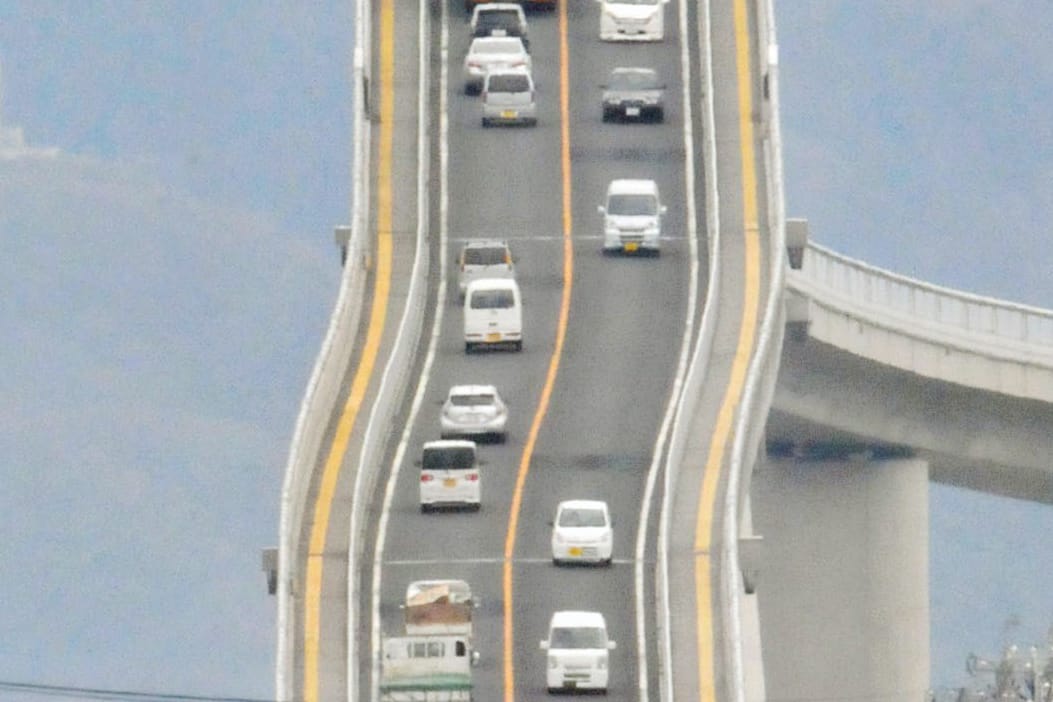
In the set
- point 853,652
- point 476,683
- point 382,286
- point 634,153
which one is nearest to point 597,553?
point 476,683

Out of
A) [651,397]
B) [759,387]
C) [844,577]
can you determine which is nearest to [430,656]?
[759,387]

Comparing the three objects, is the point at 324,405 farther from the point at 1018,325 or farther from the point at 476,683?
the point at 1018,325

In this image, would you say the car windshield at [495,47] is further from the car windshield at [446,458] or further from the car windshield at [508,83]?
the car windshield at [446,458]

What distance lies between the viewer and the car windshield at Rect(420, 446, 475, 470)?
3593 inches

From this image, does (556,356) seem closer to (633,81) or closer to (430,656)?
(633,81)

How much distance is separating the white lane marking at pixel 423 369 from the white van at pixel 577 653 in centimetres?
424

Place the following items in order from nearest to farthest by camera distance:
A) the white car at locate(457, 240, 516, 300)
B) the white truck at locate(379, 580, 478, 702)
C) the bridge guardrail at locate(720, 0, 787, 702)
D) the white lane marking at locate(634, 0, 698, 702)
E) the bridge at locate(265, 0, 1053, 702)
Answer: the white truck at locate(379, 580, 478, 702), the bridge guardrail at locate(720, 0, 787, 702), the white lane marking at locate(634, 0, 698, 702), the bridge at locate(265, 0, 1053, 702), the white car at locate(457, 240, 516, 300)

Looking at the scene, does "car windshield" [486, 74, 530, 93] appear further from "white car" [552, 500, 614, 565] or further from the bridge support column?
"white car" [552, 500, 614, 565]

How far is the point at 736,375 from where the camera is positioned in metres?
95.4

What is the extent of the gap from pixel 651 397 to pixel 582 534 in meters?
11.2

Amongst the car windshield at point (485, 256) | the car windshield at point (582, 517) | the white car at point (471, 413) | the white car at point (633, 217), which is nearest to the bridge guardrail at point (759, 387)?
the car windshield at point (582, 517)

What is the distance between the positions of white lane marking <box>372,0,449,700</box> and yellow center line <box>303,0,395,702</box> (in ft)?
4.03

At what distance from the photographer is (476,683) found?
82.2 m

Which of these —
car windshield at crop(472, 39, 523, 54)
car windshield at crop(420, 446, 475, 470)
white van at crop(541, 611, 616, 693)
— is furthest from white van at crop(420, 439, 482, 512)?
car windshield at crop(472, 39, 523, 54)
